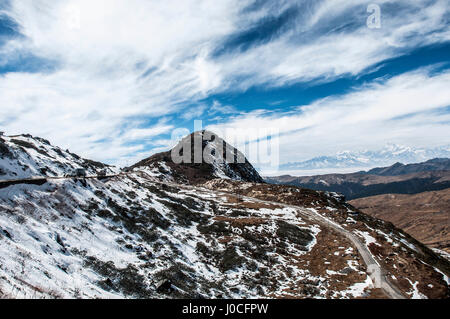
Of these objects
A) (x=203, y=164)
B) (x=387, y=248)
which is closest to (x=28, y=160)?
(x=387, y=248)

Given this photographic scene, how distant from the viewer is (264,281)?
1346 inches

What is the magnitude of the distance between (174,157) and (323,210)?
10428cm

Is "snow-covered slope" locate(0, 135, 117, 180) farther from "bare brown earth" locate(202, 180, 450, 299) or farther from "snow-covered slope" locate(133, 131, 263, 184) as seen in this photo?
"snow-covered slope" locate(133, 131, 263, 184)

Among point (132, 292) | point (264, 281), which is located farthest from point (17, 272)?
point (264, 281)

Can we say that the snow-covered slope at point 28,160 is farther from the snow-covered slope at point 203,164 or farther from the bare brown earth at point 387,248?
the snow-covered slope at point 203,164

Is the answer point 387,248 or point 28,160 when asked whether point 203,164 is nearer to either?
point 28,160

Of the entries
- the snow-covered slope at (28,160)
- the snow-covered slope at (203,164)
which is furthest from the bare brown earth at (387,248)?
the snow-covered slope at (28,160)

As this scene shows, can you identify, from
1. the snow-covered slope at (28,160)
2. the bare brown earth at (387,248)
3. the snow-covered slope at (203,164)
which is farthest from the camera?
the snow-covered slope at (203,164)

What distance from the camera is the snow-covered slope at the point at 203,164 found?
5059 inches

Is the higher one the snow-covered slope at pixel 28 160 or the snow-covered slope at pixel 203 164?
the snow-covered slope at pixel 203 164

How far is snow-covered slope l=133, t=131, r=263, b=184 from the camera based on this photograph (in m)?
128

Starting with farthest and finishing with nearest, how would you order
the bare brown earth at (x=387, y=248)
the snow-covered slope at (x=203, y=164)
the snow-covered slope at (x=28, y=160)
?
1. the snow-covered slope at (x=203, y=164)
2. the snow-covered slope at (x=28, y=160)
3. the bare brown earth at (x=387, y=248)

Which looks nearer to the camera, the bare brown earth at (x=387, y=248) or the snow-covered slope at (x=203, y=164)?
the bare brown earth at (x=387, y=248)
